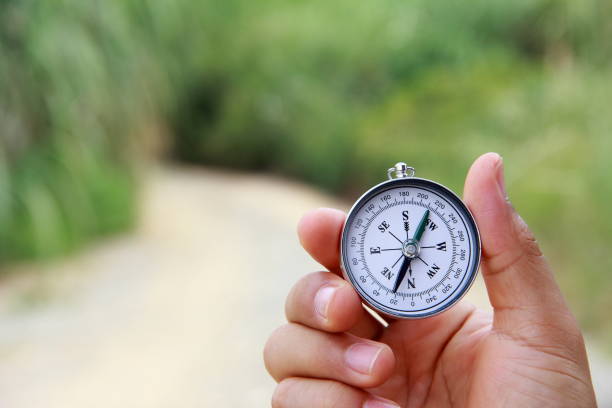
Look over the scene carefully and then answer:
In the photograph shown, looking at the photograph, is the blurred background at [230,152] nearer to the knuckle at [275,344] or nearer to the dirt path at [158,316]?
the dirt path at [158,316]

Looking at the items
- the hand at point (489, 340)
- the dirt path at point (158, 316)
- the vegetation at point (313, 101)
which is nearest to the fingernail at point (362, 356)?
the hand at point (489, 340)

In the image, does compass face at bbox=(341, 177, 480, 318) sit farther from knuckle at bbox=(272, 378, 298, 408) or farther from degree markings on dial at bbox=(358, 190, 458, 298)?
knuckle at bbox=(272, 378, 298, 408)

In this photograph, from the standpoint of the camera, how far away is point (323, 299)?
943mm

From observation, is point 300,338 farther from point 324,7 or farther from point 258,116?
point 324,7

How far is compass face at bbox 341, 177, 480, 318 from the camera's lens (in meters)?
0.99

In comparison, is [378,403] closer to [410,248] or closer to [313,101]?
[410,248]

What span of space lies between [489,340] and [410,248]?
0.18 meters

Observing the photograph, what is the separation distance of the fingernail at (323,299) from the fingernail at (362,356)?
0.06 meters

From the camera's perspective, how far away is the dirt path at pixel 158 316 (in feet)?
7.26

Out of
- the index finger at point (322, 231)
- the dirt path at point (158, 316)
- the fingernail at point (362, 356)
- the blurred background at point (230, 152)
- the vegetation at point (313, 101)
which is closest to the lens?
the fingernail at point (362, 356)

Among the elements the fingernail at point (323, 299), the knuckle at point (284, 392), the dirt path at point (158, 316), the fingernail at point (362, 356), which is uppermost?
the fingernail at point (323, 299)

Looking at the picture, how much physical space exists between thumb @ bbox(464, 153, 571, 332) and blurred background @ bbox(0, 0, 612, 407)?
1.37 meters

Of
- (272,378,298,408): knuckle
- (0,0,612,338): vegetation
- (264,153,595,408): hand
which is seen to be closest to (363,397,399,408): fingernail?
(264,153,595,408): hand

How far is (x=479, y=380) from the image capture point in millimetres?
970
